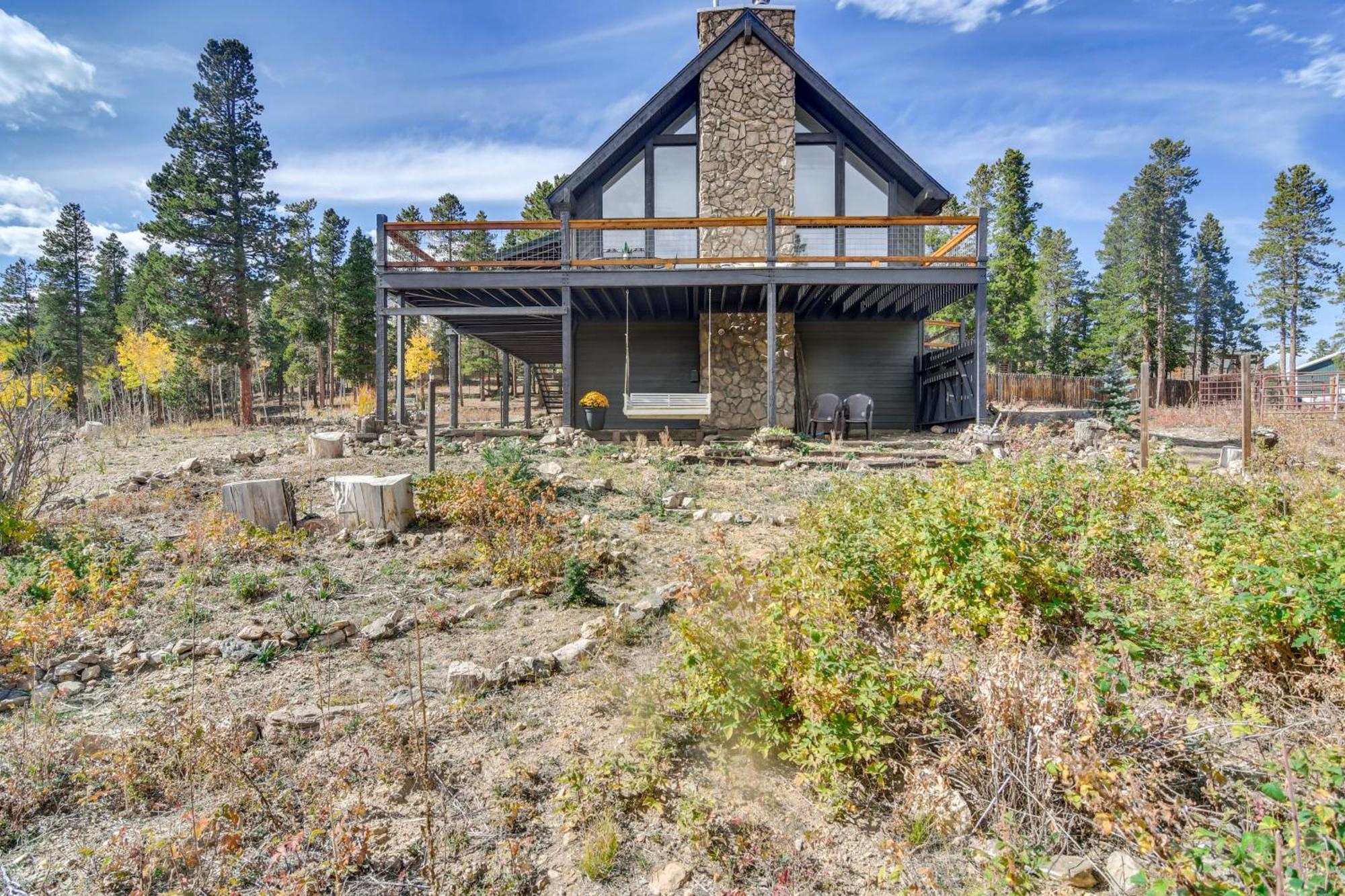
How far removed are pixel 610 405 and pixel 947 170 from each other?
9.46 m

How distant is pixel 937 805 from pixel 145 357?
31.7 metres

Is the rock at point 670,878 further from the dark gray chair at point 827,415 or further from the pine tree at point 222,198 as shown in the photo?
the pine tree at point 222,198

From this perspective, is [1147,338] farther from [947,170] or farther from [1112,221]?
[947,170]

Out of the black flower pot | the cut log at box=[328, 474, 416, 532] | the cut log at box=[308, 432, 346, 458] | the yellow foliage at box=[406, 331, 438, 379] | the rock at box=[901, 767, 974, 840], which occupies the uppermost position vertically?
the yellow foliage at box=[406, 331, 438, 379]

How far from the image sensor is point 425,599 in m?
4.75

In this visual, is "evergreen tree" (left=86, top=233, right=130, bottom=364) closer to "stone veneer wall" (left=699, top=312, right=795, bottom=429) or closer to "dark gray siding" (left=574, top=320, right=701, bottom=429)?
"dark gray siding" (left=574, top=320, right=701, bottom=429)

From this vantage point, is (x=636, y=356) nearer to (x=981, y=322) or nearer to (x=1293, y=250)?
(x=981, y=322)

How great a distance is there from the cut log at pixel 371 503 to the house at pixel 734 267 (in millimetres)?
5691

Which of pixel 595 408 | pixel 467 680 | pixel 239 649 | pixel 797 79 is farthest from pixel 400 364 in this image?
A: pixel 467 680

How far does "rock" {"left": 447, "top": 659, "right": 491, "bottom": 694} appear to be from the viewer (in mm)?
3389

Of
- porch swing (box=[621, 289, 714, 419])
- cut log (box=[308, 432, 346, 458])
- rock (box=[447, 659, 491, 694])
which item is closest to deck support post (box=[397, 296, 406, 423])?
cut log (box=[308, 432, 346, 458])

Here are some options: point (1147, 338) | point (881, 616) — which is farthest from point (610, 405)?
point (1147, 338)

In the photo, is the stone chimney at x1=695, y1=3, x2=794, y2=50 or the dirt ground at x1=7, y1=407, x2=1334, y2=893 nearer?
the dirt ground at x1=7, y1=407, x2=1334, y2=893

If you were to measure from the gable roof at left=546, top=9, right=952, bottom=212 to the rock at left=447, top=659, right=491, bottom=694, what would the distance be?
1184cm
